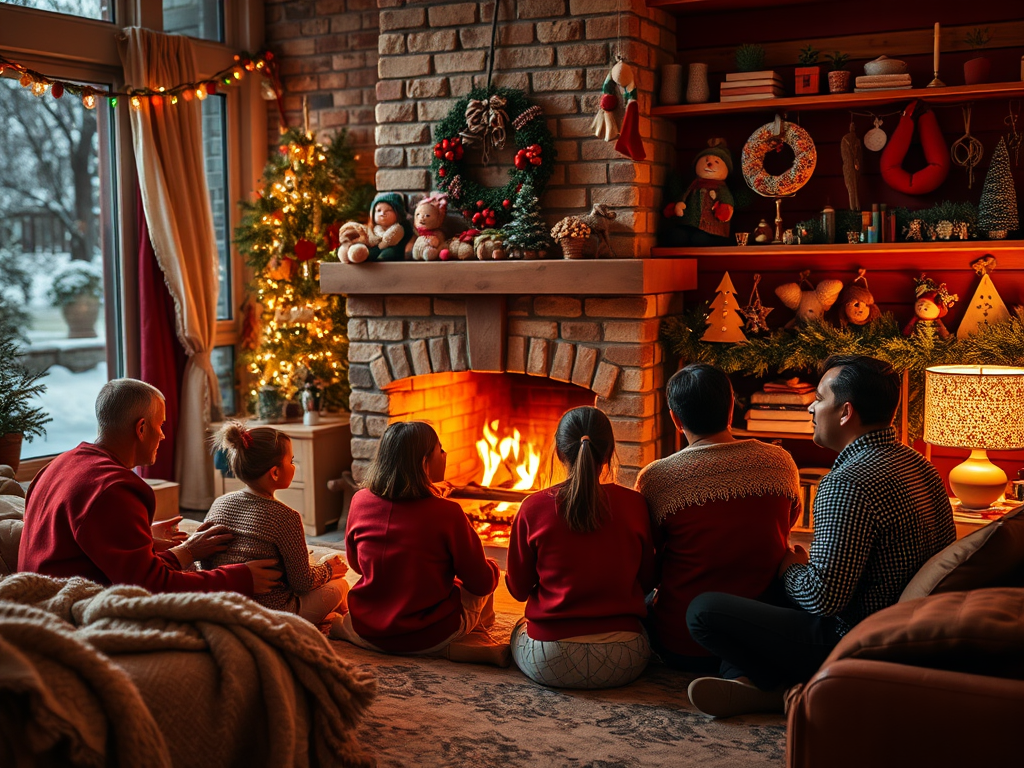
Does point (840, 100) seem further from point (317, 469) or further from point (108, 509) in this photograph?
point (108, 509)

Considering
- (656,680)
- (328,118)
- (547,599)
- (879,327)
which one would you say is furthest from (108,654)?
(328,118)

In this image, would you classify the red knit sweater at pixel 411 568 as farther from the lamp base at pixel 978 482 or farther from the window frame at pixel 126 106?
the window frame at pixel 126 106

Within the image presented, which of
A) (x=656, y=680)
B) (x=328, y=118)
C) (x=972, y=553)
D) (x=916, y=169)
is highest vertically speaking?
(x=328, y=118)

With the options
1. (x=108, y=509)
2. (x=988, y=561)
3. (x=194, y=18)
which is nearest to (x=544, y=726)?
(x=988, y=561)

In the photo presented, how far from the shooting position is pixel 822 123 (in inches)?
162

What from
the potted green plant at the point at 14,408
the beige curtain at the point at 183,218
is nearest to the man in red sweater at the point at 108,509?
the potted green plant at the point at 14,408

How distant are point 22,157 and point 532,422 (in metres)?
2.53

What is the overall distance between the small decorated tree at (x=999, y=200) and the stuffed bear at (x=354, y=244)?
239 centimetres

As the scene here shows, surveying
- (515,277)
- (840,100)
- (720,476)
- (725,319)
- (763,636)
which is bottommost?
(763,636)

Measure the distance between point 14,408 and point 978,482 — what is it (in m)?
3.62

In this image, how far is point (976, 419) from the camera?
343cm

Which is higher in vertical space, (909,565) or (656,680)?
(909,565)

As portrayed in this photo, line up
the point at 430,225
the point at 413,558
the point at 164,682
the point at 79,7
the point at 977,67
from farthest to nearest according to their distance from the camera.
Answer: the point at 79,7 < the point at 430,225 < the point at 977,67 < the point at 413,558 < the point at 164,682

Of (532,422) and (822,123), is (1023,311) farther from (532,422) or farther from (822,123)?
(532,422)
